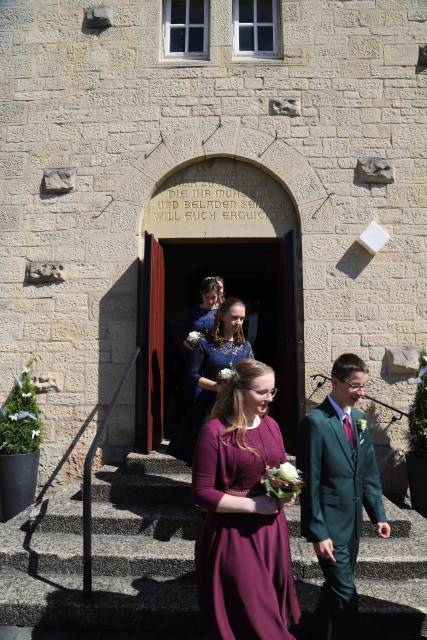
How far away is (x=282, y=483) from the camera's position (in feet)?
7.00

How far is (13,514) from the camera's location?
15.1ft

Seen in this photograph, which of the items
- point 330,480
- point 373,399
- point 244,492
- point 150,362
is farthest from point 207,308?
point 244,492

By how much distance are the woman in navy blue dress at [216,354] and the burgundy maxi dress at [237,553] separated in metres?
1.33

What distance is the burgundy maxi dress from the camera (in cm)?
212

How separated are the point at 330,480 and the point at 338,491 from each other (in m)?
0.07

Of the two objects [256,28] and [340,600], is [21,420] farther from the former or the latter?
[256,28]

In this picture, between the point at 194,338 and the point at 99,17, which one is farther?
the point at 99,17

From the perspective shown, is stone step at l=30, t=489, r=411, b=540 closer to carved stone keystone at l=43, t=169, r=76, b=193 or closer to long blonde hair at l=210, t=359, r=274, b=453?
long blonde hair at l=210, t=359, r=274, b=453

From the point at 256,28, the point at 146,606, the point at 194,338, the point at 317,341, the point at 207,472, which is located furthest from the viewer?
the point at 256,28

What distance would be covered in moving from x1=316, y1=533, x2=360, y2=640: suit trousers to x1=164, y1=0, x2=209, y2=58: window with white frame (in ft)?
18.0

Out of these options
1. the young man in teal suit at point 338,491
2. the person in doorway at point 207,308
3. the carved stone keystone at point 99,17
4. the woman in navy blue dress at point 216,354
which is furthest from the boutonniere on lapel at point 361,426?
the carved stone keystone at point 99,17

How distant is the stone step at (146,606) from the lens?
2992 mm

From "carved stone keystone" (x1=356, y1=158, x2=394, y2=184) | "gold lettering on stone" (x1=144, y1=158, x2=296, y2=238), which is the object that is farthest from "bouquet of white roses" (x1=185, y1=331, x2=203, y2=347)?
"carved stone keystone" (x1=356, y1=158, x2=394, y2=184)

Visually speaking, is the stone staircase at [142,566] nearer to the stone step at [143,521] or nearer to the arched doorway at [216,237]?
the stone step at [143,521]
